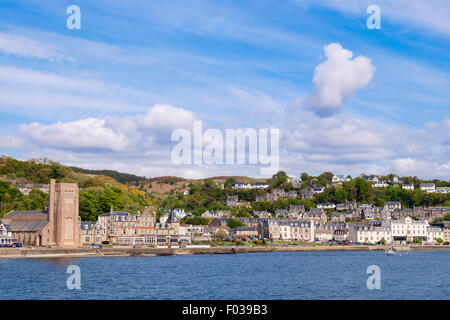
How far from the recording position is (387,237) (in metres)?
128

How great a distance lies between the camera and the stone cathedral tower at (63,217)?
8450 centimetres

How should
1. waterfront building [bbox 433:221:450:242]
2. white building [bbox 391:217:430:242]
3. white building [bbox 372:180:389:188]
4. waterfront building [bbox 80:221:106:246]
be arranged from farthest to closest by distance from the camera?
white building [bbox 372:180:389:188]
waterfront building [bbox 433:221:450:242]
white building [bbox 391:217:430:242]
waterfront building [bbox 80:221:106:246]

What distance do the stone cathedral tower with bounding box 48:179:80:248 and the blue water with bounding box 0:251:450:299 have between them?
15225 millimetres

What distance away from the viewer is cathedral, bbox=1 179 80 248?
84.2m

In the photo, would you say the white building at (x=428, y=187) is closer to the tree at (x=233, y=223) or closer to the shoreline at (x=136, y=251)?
the shoreline at (x=136, y=251)

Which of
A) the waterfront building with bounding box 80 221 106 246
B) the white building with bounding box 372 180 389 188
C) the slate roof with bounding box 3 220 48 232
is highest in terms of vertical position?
the white building with bounding box 372 180 389 188

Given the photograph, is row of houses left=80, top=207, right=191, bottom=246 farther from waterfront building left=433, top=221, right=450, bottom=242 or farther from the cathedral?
waterfront building left=433, top=221, right=450, bottom=242

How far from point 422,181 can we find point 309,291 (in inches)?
6225

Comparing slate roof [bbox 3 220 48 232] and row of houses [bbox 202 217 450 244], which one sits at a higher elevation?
slate roof [bbox 3 220 48 232]

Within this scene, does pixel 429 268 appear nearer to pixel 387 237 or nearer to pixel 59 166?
pixel 387 237

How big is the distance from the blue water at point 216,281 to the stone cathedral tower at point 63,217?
49.9ft

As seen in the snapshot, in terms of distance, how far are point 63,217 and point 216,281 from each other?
1639 inches

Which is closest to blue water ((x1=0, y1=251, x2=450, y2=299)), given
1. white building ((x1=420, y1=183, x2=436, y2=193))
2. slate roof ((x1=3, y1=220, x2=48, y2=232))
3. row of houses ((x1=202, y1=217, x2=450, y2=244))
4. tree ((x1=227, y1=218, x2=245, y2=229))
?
slate roof ((x1=3, y1=220, x2=48, y2=232))
